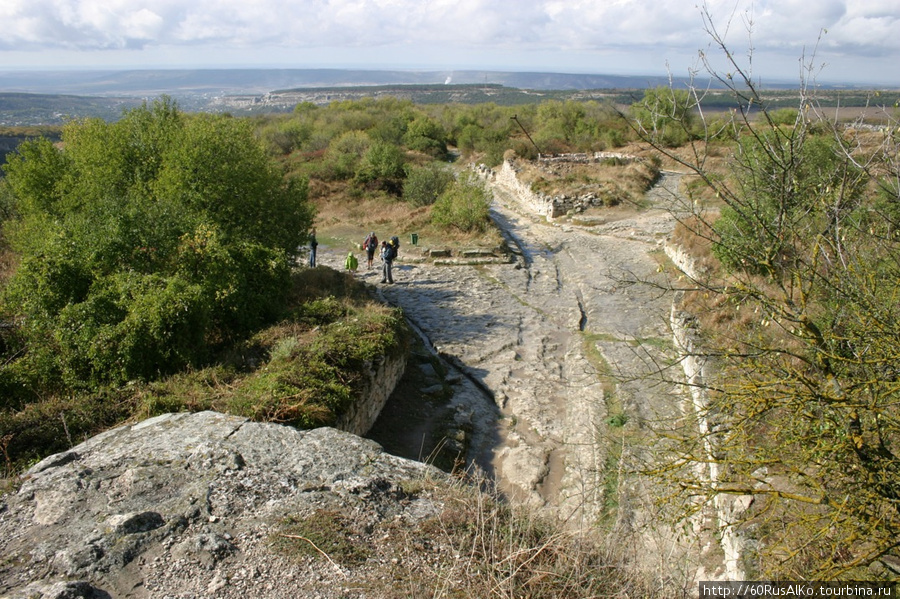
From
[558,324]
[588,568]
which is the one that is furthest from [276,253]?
[588,568]

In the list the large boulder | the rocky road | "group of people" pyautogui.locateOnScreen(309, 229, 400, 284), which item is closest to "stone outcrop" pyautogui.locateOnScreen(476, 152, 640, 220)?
the rocky road

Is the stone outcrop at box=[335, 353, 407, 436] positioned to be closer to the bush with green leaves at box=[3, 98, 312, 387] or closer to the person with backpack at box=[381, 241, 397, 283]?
the bush with green leaves at box=[3, 98, 312, 387]

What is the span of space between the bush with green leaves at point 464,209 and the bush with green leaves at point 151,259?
7.29 metres

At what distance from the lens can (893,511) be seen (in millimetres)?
4395

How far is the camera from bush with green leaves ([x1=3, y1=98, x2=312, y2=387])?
8.51m

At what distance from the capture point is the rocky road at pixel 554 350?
27.1 feet

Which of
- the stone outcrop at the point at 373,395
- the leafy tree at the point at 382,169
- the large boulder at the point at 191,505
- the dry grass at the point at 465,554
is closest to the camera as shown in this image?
the dry grass at the point at 465,554

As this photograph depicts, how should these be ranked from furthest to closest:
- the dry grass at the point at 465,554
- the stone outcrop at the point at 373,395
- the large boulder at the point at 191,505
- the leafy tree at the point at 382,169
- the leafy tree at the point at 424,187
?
the leafy tree at the point at 382,169 → the leafy tree at the point at 424,187 → the stone outcrop at the point at 373,395 → the large boulder at the point at 191,505 → the dry grass at the point at 465,554

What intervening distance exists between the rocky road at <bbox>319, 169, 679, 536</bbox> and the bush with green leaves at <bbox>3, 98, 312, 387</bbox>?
4094mm

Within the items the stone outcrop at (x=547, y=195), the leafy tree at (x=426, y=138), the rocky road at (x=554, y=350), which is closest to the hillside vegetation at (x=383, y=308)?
the rocky road at (x=554, y=350)

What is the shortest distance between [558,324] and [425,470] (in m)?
8.56

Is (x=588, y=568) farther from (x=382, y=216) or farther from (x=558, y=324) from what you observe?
(x=382, y=216)

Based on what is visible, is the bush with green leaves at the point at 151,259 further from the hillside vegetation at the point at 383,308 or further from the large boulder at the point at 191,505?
the large boulder at the point at 191,505

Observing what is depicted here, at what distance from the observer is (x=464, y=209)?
2241cm
